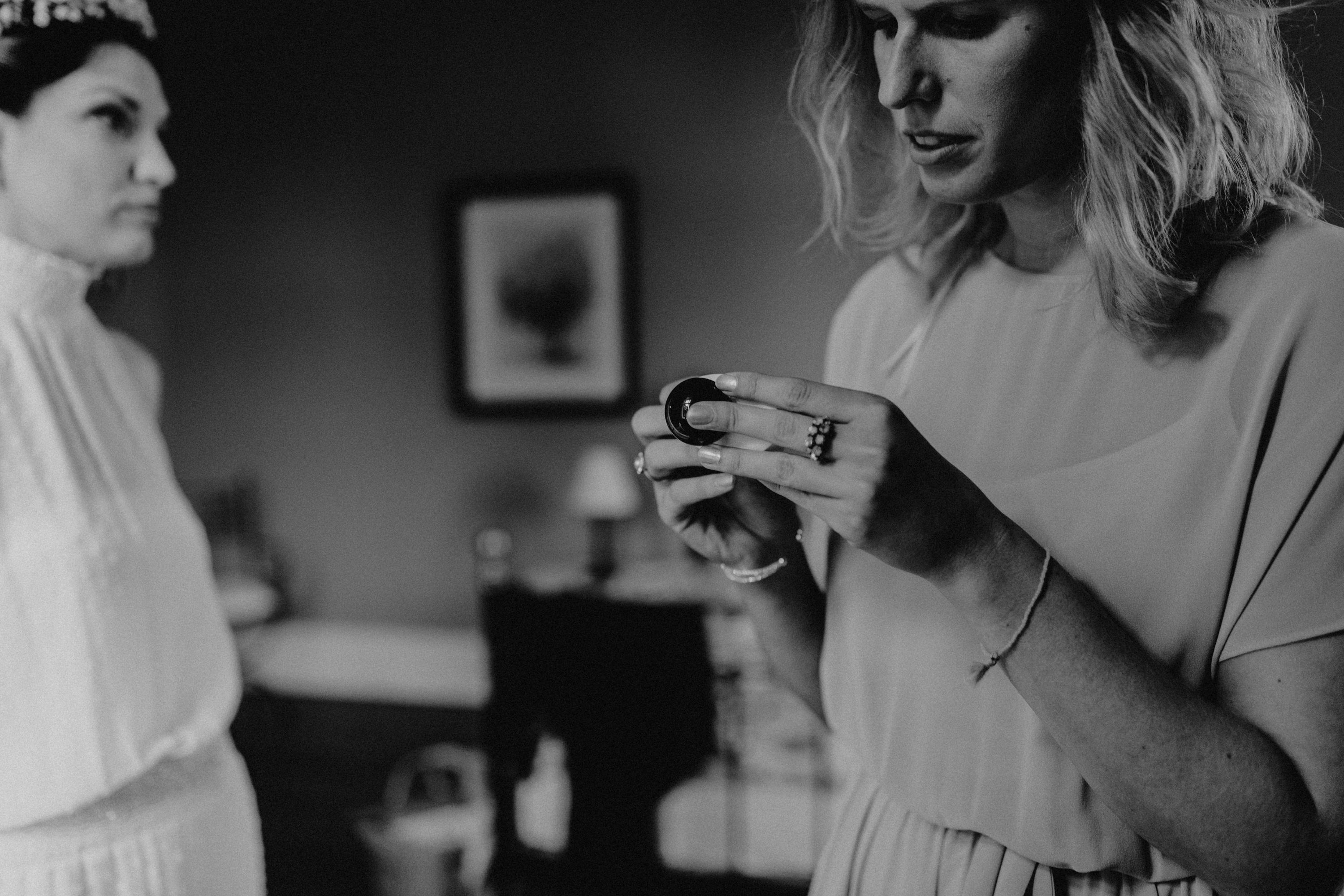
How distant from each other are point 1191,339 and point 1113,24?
26 centimetres

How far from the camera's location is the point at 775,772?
276 cm

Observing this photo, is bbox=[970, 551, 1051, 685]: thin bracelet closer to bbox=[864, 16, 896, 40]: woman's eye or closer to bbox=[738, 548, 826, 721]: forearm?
bbox=[738, 548, 826, 721]: forearm

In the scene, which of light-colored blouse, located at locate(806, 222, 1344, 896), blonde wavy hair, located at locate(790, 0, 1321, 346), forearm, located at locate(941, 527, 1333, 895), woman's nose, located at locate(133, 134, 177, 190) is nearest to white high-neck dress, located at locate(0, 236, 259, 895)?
→ woman's nose, located at locate(133, 134, 177, 190)

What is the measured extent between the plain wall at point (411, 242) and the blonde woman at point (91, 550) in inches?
110

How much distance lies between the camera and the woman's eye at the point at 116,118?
108 cm

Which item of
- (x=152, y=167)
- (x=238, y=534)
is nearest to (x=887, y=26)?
(x=152, y=167)

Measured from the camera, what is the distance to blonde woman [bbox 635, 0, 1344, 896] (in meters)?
0.76

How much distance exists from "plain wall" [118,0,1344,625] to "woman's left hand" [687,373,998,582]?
2.99 meters

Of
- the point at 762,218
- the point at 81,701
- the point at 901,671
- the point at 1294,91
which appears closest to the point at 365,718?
the point at 762,218

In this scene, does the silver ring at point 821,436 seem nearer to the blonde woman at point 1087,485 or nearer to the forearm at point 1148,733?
the blonde woman at point 1087,485

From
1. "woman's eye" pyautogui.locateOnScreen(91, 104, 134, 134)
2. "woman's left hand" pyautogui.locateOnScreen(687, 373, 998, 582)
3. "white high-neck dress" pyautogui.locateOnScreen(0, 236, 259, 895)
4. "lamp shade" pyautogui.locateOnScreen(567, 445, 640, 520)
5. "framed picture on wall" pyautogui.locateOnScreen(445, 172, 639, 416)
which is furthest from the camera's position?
"framed picture on wall" pyautogui.locateOnScreen(445, 172, 639, 416)

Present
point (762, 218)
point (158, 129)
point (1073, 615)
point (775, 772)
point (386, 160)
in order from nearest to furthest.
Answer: point (1073, 615) < point (158, 129) < point (775, 772) < point (762, 218) < point (386, 160)

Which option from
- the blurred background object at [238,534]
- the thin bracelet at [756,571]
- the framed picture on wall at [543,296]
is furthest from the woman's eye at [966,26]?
the blurred background object at [238,534]

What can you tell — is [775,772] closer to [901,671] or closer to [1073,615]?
[901,671]
